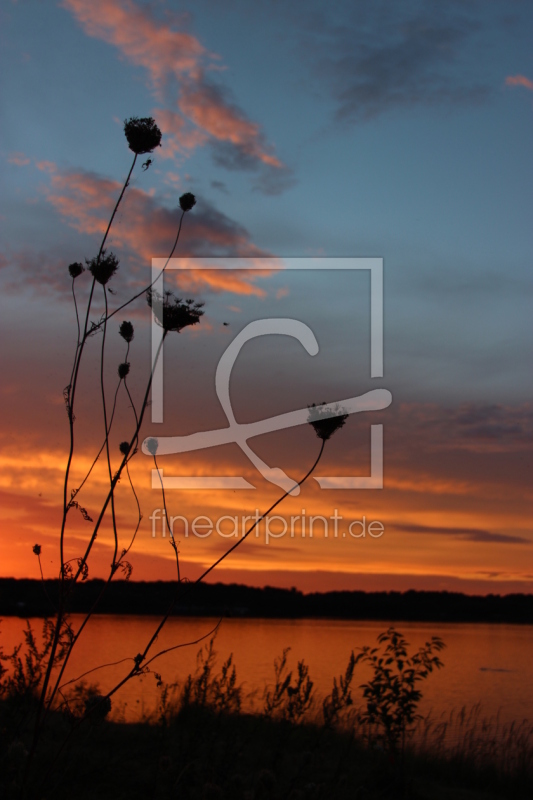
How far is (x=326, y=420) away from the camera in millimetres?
3133

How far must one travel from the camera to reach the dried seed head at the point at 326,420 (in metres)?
3.12

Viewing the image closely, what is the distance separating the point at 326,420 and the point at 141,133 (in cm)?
140

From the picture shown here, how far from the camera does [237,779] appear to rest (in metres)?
5.12

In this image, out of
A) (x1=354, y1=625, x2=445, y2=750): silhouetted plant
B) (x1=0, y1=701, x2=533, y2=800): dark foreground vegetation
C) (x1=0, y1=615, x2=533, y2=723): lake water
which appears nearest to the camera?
(x1=0, y1=701, x2=533, y2=800): dark foreground vegetation

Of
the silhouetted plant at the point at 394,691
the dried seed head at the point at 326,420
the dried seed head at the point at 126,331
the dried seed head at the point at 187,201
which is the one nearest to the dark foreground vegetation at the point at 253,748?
the silhouetted plant at the point at 394,691

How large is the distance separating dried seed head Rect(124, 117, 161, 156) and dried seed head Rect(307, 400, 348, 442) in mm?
1305

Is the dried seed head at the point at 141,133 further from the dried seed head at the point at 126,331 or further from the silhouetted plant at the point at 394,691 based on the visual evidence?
the silhouetted plant at the point at 394,691

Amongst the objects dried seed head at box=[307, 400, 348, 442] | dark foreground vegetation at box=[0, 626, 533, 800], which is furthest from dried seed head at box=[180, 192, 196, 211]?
dark foreground vegetation at box=[0, 626, 533, 800]

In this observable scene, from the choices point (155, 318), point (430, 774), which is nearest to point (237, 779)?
point (155, 318)

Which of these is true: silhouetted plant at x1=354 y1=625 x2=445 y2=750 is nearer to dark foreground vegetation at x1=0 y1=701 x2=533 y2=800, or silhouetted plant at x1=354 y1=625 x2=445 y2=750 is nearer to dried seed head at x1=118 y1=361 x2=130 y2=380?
dark foreground vegetation at x1=0 y1=701 x2=533 y2=800

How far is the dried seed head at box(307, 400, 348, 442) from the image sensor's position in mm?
3125

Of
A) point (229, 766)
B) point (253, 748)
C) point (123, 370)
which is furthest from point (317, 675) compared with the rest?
point (123, 370)

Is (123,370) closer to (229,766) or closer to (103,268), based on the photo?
(103,268)

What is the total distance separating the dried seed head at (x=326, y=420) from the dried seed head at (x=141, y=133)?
1.30 m
